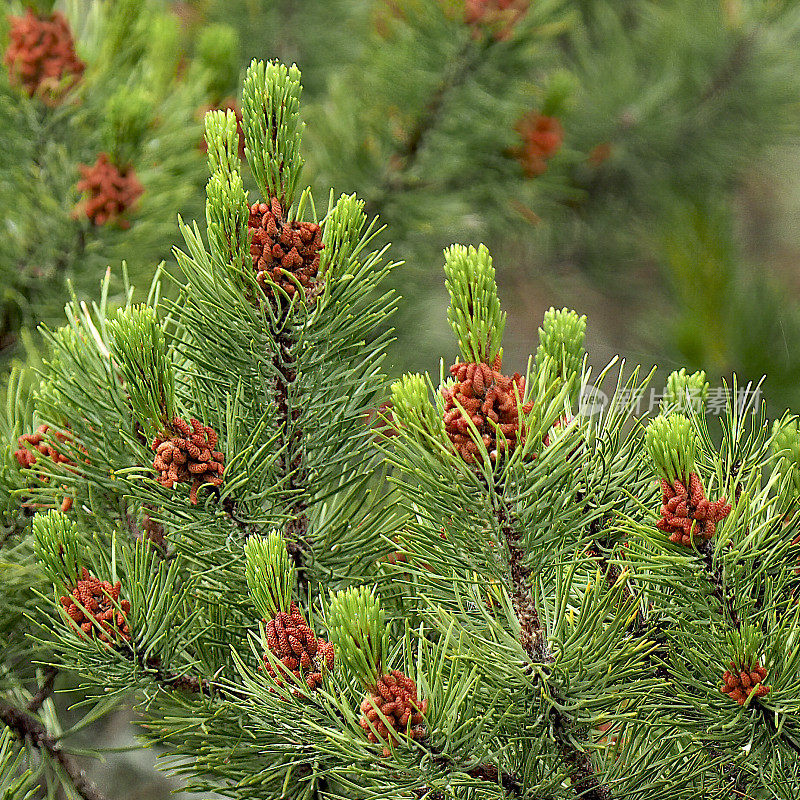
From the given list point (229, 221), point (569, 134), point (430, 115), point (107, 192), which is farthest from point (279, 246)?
point (569, 134)

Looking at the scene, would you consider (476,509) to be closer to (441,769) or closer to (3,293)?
(441,769)

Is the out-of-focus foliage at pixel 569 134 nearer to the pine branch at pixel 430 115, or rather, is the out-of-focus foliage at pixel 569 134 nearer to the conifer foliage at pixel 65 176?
the pine branch at pixel 430 115

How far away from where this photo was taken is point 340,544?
33cm

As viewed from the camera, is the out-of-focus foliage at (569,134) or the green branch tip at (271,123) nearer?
the green branch tip at (271,123)

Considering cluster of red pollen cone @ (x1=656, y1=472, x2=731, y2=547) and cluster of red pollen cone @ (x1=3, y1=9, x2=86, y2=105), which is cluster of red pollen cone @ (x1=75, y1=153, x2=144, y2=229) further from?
cluster of red pollen cone @ (x1=656, y1=472, x2=731, y2=547)

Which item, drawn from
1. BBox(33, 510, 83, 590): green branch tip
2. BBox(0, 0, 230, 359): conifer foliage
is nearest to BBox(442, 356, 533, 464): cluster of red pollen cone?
BBox(33, 510, 83, 590): green branch tip

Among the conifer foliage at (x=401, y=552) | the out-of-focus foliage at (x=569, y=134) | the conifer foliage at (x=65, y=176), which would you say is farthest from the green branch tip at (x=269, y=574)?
Answer: the out-of-focus foliage at (x=569, y=134)

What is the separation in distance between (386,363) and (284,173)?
420 millimetres

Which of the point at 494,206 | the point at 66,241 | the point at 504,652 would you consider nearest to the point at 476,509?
the point at 504,652

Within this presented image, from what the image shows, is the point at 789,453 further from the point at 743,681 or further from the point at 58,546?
the point at 58,546

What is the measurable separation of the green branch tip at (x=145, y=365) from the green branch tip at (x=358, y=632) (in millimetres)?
83

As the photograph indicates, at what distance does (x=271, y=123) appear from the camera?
266mm

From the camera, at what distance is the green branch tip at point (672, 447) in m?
0.25

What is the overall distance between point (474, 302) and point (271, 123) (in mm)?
84
